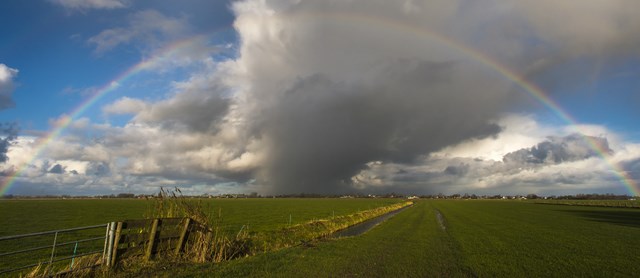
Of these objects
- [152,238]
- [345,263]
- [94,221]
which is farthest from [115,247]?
[94,221]

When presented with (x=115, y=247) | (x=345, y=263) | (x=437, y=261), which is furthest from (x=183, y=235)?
(x=437, y=261)

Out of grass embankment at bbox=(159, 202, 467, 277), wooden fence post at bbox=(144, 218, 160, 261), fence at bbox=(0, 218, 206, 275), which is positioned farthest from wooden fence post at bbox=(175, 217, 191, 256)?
grass embankment at bbox=(159, 202, 467, 277)

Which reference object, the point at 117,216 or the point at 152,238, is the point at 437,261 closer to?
the point at 152,238

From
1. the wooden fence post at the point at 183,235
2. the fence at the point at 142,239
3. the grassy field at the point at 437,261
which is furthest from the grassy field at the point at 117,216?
the grassy field at the point at 437,261

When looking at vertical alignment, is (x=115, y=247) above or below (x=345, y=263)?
above

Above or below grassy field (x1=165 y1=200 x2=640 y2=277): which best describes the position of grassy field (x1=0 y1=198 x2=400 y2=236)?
above

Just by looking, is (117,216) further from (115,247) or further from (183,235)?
(115,247)

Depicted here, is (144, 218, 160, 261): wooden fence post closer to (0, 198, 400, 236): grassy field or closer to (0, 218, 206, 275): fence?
(0, 218, 206, 275): fence

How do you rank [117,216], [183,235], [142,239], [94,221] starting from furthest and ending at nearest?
1. [117,216]
2. [94,221]
3. [183,235]
4. [142,239]

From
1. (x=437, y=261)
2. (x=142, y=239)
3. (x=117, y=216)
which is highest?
(x=117, y=216)

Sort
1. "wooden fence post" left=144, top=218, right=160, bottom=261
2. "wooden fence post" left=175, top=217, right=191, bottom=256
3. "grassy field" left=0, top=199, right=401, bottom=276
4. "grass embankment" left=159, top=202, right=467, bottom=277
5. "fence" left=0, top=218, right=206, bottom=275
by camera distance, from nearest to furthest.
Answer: "fence" left=0, top=218, right=206, bottom=275 → "grass embankment" left=159, top=202, right=467, bottom=277 → "wooden fence post" left=144, top=218, right=160, bottom=261 → "wooden fence post" left=175, top=217, right=191, bottom=256 → "grassy field" left=0, top=199, right=401, bottom=276

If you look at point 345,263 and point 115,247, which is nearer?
point 115,247

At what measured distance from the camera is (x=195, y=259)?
15938mm

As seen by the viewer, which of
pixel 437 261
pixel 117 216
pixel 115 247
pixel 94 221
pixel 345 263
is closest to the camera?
pixel 115 247
